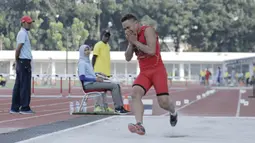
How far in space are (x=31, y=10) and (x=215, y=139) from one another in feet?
230

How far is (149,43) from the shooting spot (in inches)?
367

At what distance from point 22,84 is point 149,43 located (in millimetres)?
5305

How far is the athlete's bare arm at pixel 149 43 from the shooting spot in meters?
9.26

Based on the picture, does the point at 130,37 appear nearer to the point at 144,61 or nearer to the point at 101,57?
the point at 144,61

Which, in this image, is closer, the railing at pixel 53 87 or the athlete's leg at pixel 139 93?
the athlete's leg at pixel 139 93

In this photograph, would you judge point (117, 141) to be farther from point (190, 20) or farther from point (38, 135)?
point (190, 20)

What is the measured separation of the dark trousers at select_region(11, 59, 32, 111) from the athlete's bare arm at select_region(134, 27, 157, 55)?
5.01 meters

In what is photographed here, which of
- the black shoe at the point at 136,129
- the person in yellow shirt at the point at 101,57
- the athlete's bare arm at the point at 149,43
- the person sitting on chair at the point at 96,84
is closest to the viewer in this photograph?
the black shoe at the point at 136,129

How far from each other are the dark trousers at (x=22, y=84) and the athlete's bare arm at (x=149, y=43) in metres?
5.01

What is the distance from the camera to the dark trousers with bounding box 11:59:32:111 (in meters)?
13.8

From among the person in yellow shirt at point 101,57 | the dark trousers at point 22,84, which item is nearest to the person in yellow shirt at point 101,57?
the person in yellow shirt at point 101,57

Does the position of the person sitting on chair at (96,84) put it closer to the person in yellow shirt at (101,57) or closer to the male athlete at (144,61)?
the person in yellow shirt at (101,57)

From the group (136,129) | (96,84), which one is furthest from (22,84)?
(136,129)

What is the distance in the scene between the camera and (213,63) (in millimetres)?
82375
